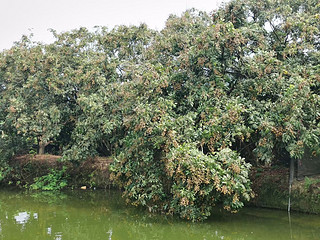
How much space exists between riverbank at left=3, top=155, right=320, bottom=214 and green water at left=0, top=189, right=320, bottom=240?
0.50m

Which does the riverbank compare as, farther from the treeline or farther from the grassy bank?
the treeline

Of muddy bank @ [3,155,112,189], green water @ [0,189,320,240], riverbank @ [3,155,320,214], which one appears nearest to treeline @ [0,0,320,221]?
green water @ [0,189,320,240]

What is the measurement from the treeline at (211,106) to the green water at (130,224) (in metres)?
0.42

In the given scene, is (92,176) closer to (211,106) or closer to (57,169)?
(57,169)

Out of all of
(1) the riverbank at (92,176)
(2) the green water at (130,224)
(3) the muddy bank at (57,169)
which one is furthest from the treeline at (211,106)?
(3) the muddy bank at (57,169)

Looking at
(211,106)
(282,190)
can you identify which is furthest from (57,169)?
(282,190)

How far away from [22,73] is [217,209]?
998 cm

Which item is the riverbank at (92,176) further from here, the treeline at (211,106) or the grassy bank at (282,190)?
the treeline at (211,106)

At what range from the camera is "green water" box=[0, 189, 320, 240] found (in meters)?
7.18

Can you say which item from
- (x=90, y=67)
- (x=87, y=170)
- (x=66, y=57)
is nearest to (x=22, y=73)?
(x=66, y=57)

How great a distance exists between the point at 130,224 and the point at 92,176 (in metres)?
6.38

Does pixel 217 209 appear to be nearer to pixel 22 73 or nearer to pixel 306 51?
pixel 306 51

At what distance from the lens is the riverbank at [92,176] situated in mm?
9734

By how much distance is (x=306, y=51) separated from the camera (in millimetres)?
9555
